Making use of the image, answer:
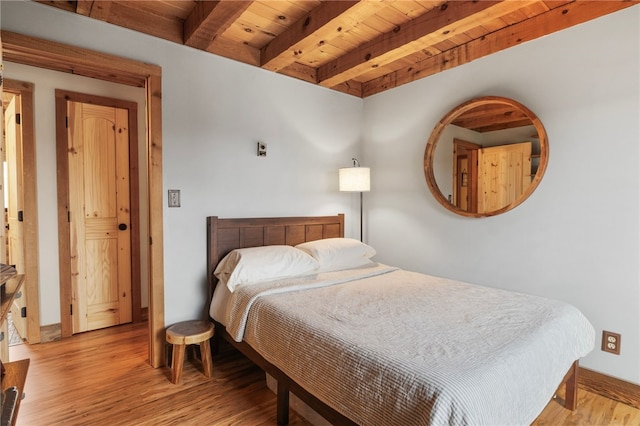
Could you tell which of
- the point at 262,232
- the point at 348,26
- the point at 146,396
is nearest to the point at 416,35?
the point at 348,26

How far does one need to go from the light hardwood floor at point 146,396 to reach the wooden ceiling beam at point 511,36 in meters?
2.44

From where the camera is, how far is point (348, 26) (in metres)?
2.36

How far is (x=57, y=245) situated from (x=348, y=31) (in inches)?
122

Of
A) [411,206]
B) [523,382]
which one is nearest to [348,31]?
[411,206]

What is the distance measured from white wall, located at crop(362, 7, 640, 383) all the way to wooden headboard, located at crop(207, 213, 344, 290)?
1.06m

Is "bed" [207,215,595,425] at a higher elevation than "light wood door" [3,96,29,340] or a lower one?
lower

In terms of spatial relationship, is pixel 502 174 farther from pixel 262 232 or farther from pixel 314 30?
pixel 262 232

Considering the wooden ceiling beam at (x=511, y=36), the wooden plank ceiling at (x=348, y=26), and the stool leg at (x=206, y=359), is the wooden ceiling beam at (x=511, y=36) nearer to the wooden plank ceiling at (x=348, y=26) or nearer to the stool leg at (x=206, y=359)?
the wooden plank ceiling at (x=348, y=26)

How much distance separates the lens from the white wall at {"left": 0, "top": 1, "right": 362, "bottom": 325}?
233cm

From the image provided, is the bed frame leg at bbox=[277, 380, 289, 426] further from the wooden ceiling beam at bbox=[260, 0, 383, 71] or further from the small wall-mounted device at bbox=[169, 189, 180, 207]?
the wooden ceiling beam at bbox=[260, 0, 383, 71]

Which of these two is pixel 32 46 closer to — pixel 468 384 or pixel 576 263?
pixel 468 384

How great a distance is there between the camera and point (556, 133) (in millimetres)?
2312

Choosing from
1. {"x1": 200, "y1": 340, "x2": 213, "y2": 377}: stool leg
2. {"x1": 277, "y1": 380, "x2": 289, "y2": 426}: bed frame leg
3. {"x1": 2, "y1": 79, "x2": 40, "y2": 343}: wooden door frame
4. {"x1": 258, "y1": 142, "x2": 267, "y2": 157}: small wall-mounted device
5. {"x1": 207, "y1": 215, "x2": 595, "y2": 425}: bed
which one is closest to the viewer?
{"x1": 207, "y1": 215, "x2": 595, "y2": 425}: bed

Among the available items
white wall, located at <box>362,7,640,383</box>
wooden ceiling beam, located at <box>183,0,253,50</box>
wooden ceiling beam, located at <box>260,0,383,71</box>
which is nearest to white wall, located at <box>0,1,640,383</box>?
white wall, located at <box>362,7,640,383</box>
